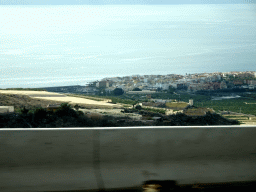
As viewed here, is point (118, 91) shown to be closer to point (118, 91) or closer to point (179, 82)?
point (118, 91)

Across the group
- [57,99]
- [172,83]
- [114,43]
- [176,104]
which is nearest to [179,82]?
[172,83]

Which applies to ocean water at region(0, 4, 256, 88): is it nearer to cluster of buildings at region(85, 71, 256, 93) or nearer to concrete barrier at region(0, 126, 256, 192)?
cluster of buildings at region(85, 71, 256, 93)

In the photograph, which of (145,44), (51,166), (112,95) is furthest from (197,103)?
(51,166)

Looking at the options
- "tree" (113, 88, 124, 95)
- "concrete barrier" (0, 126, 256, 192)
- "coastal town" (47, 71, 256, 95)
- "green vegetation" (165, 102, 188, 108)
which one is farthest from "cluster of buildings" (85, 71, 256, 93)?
"concrete barrier" (0, 126, 256, 192)

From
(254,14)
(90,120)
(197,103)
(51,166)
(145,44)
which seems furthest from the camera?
(145,44)

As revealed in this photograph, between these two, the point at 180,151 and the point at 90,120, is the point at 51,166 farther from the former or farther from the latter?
the point at 90,120

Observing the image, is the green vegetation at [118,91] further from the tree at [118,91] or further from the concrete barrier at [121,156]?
the concrete barrier at [121,156]
